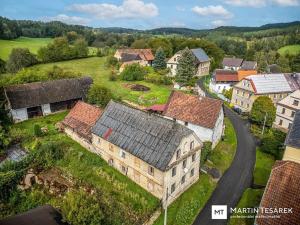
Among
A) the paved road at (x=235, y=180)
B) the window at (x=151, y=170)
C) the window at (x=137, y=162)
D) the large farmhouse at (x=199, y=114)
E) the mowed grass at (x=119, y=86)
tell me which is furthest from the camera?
the mowed grass at (x=119, y=86)

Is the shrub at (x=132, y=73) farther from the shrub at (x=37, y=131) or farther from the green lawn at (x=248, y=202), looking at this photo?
the green lawn at (x=248, y=202)

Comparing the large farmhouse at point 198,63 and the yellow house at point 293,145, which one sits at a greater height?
the large farmhouse at point 198,63

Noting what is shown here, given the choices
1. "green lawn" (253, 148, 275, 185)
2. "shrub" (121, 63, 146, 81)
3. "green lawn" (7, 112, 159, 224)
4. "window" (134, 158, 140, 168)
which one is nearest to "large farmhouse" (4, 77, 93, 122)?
"green lawn" (7, 112, 159, 224)

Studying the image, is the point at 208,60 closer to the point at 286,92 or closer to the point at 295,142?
the point at 286,92

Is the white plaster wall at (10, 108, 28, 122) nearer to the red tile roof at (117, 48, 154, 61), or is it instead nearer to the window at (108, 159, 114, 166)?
the window at (108, 159, 114, 166)

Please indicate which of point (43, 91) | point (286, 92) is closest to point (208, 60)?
point (286, 92)

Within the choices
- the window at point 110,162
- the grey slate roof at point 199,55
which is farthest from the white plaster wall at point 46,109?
the grey slate roof at point 199,55

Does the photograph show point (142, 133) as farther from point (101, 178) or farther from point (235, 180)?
point (235, 180)

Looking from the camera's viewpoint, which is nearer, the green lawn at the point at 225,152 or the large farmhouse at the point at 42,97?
the green lawn at the point at 225,152
